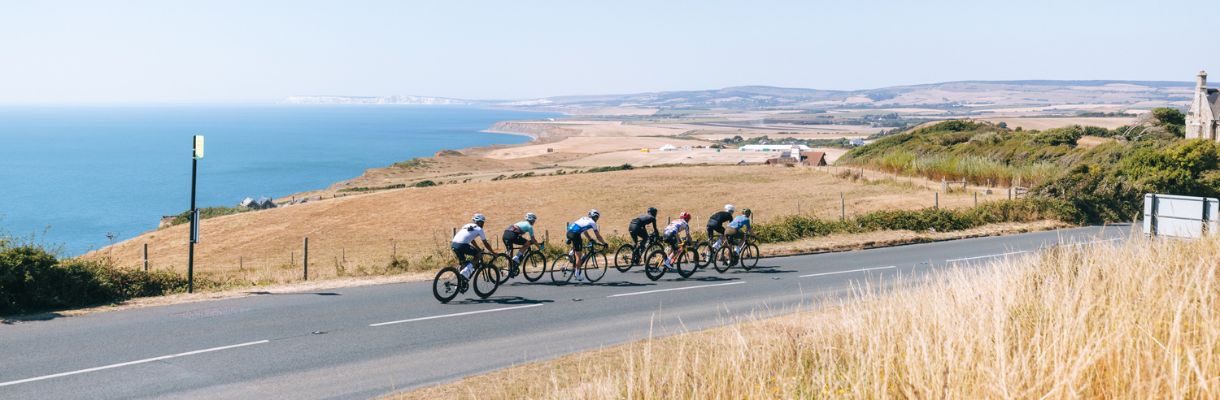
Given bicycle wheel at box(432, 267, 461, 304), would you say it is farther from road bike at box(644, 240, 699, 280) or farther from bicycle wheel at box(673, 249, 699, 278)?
bicycle wheel at box(673, 249, 699, 278)

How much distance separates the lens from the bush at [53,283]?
15531mm

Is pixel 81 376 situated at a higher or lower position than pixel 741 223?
lower

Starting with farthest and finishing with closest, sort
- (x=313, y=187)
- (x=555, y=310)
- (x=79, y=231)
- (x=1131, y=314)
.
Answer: (x=313, y=187)
(x=79, y=231)
(x=555, y=310)
(x=1131, y=314)

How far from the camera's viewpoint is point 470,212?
52344mm

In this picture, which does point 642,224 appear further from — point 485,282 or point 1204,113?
point 1204,113

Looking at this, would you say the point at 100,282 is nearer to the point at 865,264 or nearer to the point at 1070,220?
the point at 865,264

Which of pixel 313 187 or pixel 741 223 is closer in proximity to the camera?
pixel 741 223

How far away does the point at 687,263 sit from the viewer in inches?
876

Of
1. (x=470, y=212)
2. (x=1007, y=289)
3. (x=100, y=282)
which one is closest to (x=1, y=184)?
(x=470, y=212)

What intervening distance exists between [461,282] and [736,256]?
25.1 ft

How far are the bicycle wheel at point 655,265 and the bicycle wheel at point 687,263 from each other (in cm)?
41

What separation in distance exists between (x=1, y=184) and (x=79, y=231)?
5667cm

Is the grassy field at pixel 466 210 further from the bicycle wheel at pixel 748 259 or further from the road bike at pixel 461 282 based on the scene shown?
the road bike at pixel 461 282

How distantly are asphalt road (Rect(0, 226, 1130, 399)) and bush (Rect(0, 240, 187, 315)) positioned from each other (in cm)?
121
